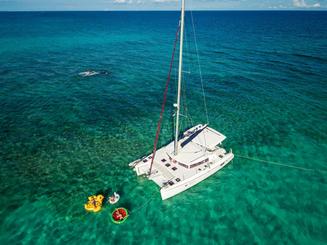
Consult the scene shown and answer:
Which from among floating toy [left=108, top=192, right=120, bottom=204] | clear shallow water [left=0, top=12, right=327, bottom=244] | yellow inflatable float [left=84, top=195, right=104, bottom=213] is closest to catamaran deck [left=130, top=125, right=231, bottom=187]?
clear shallow water [left=0, top=12, right=327, bottom=244]

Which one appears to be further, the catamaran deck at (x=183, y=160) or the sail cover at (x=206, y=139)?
the sail cover at (x=206, y=139)

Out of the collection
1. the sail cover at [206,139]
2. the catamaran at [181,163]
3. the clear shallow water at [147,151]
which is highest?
the sail cover at [206,139]

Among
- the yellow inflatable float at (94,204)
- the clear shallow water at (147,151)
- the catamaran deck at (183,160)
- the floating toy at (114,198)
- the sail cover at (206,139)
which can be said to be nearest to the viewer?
the clear shallow water at (147,151)

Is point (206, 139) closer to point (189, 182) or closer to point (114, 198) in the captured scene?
point (189, 182)

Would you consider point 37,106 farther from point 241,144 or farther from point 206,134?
point 241,144

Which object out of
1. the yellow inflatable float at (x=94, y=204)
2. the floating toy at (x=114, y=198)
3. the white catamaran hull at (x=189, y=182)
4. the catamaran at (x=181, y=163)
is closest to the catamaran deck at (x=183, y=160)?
the catamaran at (x=181, y=163)

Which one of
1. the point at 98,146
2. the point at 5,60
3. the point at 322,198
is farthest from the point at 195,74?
the point at 5,60

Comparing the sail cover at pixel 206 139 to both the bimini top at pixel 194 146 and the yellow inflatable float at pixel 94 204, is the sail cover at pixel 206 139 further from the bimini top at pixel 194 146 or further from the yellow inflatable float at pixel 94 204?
the yellow inflatable float at pixel 94 204
